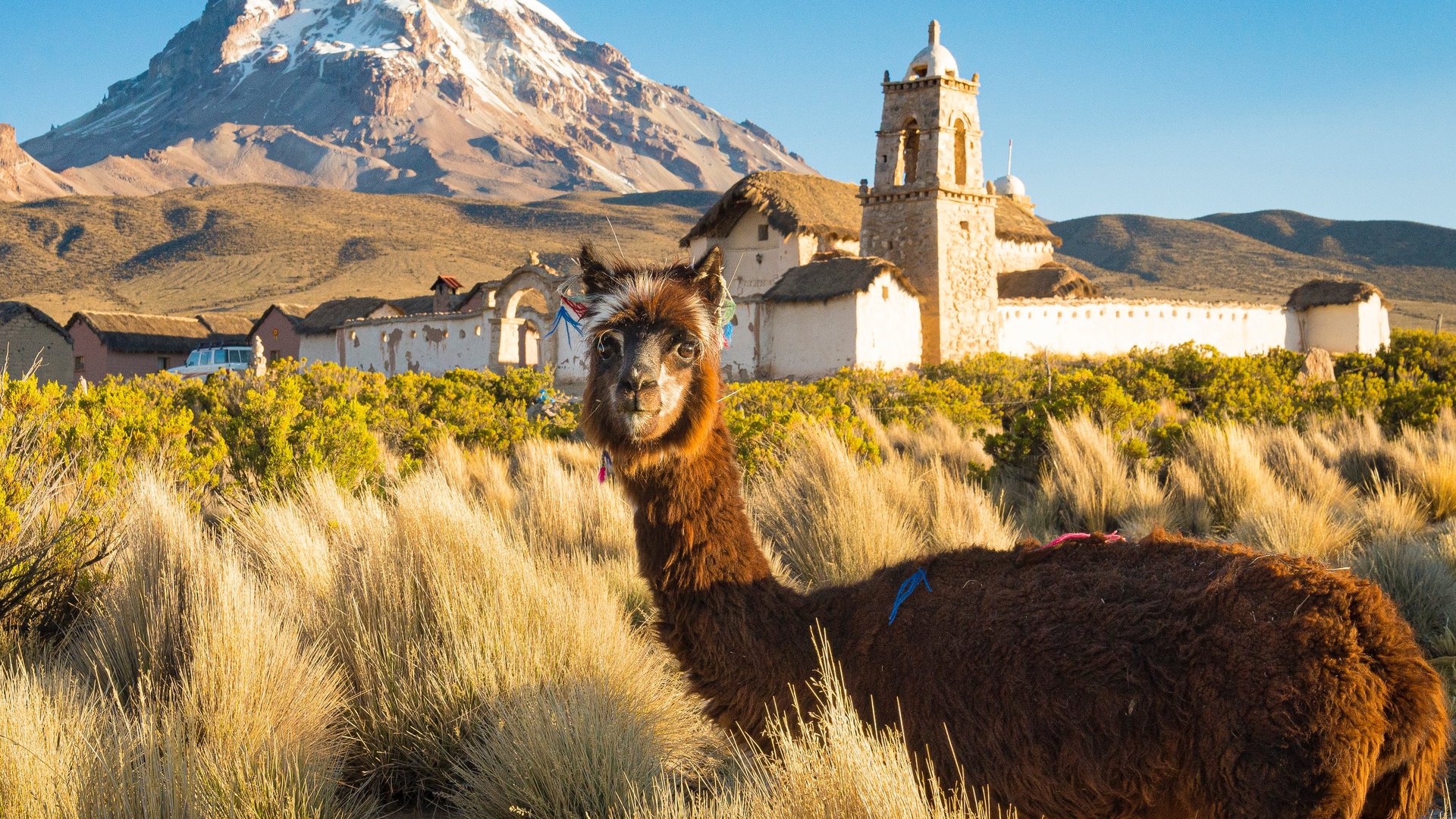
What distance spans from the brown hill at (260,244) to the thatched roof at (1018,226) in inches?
1967

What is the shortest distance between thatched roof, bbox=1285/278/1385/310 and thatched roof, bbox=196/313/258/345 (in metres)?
53.4

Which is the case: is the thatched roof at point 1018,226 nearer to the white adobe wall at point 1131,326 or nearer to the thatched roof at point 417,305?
the white adobe wall at point 1131,326

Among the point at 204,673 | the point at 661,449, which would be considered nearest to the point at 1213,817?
the point at 661,449

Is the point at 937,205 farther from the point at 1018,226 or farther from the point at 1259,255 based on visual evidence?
the point at 1259,255

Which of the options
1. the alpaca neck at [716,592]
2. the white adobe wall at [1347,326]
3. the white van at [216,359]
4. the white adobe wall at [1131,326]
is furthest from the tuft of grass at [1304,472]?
the white adobe wall at [1347,326]

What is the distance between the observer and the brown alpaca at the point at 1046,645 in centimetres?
257

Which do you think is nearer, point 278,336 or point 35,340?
point 35,340

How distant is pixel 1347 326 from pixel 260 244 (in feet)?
Answer: 329

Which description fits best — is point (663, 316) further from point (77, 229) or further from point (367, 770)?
point (77, 229)

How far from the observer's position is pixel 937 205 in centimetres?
3216

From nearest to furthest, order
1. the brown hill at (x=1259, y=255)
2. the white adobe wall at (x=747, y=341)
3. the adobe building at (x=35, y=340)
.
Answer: the white adobe wall at (x=747, y=341) → the adobe building at (x=35, y=340) → the brown hill at (x=1259, y=255)

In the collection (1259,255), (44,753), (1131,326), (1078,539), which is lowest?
(44,753)

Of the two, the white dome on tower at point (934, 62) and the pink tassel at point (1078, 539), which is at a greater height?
the white dome on tower at point (934, 62)

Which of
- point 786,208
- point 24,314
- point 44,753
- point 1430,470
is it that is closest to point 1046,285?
point 786,208
